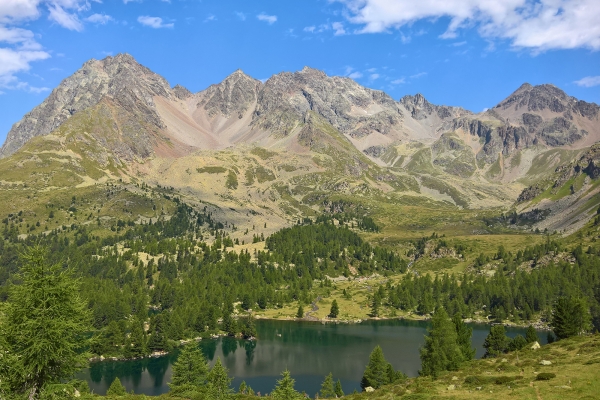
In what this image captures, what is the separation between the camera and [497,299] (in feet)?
581

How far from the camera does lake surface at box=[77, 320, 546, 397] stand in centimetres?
9875

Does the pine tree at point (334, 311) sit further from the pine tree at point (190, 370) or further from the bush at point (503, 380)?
the bush at point (503, 380)

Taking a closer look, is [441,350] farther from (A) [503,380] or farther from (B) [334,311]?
(B) [334,311]

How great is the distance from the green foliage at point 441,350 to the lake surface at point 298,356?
A: 65.9ft

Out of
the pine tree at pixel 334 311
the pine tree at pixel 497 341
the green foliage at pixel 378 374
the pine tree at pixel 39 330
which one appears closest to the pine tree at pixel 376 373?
the green foliage at pixel 378 374

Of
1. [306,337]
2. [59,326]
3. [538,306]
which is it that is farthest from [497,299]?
[59,326]

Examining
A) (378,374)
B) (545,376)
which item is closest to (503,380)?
(545,376)

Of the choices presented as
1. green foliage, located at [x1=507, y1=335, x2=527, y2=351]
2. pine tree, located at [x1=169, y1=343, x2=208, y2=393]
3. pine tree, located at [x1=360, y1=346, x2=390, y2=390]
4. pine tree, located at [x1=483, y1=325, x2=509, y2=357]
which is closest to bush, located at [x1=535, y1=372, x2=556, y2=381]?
pine tree, located at [x1=360, y1=346, x2=390, y2=390]

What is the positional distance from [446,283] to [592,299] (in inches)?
2236

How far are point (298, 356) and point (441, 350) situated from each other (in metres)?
54.0

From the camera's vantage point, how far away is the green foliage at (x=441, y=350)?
75.4m

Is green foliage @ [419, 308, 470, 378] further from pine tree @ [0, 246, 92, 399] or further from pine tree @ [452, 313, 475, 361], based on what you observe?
pine tree @ [0, 246, 92, 399]

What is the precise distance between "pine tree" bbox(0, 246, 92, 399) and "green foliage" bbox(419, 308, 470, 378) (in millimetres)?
64565

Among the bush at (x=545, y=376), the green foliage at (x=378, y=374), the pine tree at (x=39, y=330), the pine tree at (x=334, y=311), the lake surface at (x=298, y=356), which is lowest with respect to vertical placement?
the lake surface at (x=298, y=356)
